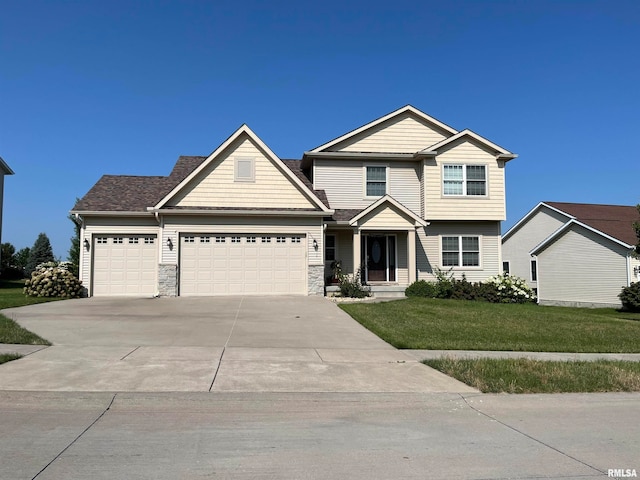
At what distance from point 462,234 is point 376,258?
433cm

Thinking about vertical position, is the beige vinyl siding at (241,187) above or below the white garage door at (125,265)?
above

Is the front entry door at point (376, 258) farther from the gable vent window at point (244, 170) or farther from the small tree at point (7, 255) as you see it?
the small tree at point (7, 255)

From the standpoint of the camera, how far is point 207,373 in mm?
7742

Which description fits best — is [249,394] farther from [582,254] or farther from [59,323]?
[582,254]

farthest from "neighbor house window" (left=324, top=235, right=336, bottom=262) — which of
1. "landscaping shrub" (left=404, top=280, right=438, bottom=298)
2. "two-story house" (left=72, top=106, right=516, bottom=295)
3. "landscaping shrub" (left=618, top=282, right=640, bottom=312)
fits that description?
"landscaping shrub" (left=618, top=282, right=640, bottom=312)

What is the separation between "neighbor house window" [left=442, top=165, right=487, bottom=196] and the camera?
2316 cm

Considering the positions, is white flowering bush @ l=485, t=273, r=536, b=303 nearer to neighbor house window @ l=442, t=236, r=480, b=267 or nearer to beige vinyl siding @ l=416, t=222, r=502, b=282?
beige vinyl siding @ l=416, t=222, r=502, b=282

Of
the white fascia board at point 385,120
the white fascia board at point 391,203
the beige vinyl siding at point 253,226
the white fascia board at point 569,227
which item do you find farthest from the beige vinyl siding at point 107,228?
the white fascia board at point 569,227

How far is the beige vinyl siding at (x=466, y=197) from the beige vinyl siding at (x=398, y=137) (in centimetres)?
134

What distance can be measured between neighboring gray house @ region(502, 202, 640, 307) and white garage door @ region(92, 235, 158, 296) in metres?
19.7

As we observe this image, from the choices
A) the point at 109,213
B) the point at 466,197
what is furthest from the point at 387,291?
the point at 109,213

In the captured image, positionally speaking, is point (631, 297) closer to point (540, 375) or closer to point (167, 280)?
point (540, 375)

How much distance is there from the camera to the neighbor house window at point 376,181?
2341 cm

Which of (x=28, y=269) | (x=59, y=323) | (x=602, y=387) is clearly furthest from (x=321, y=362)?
(x=28, y=269)
